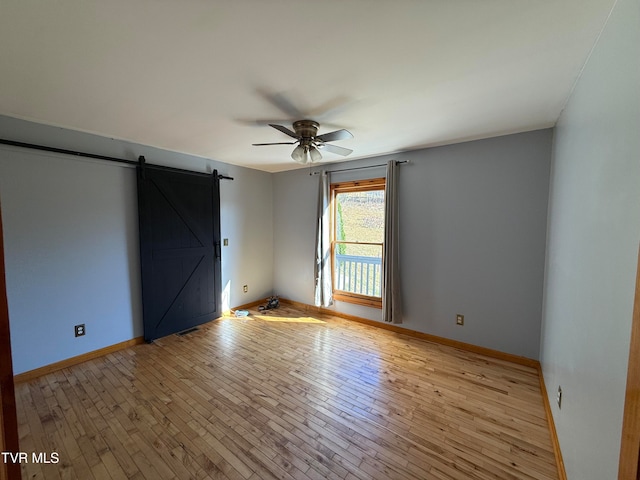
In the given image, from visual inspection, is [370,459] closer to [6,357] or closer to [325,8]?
[6,357]

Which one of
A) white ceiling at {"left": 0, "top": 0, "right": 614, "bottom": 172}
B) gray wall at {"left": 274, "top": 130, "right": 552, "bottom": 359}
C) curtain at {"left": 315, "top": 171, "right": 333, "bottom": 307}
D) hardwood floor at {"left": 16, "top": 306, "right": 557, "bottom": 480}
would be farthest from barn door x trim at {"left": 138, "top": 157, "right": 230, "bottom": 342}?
gray wall at {"left": 274, "top": 130, "right": 552, "bottom": 359}

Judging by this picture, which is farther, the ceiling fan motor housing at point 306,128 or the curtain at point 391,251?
the curtain at point 391,251

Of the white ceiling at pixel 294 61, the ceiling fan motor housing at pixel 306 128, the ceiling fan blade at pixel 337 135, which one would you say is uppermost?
the white ceiling at pixel 294 61

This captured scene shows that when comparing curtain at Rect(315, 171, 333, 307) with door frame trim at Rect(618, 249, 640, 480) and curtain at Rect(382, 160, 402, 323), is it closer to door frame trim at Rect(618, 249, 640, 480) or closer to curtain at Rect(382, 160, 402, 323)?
curtain at Rect(382, 160, 402, 323)

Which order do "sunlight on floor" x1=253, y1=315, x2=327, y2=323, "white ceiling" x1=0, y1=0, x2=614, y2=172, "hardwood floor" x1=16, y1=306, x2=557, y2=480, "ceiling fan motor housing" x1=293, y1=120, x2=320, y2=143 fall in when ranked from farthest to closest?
"sunlight on floor" x1=253, y1=315, x2=327, y2=323 < "ceiling fan motor housing" x1=293, y1=120, x2=320, y2=143 < "hardwood floor" x1=16, y1=306, x2=557, y2=480 < "white ceiling" x1=0, y1=0, x2=614, y2=172

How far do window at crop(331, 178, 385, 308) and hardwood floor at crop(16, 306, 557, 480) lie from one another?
1136 mm

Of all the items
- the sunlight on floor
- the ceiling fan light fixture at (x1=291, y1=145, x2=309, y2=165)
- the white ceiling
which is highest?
the white ceiling

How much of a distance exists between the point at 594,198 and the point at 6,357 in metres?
2.39

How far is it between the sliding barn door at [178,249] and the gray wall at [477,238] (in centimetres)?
246

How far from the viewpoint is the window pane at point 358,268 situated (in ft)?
13.1

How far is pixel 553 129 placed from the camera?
2471mm

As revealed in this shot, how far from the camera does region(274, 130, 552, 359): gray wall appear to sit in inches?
103

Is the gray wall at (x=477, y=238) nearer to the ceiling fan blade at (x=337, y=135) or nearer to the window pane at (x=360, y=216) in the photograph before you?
the window pane at (x=360, y=216)
